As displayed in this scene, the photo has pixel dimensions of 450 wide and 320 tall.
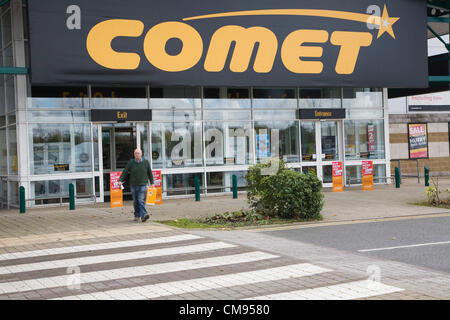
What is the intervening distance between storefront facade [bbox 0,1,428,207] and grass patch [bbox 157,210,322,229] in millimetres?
6452

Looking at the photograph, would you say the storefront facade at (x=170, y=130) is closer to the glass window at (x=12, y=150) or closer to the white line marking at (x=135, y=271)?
the glass window at (x=12, y=150)

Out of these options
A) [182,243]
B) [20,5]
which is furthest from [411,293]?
[20,5]

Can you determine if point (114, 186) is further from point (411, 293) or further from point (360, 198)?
point (411, 293)

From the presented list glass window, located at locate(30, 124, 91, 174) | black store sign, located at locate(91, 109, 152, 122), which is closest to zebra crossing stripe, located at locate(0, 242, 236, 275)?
glass window, located at locate(30, 124, 91, 174)

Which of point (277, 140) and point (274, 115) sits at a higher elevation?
point (274, 115)

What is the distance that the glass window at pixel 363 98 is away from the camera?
77.2ft

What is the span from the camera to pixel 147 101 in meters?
20.3

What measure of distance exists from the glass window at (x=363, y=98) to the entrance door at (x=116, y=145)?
→ 8.86 meters

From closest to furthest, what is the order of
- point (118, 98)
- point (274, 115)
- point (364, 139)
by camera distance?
point (118, 98) < point (274, 115) < point (364, 139)

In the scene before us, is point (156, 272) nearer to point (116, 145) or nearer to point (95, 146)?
point (95, 146)

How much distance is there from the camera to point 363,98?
23.8m

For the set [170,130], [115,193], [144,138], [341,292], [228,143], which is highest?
[170,130]

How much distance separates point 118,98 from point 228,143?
172 inches

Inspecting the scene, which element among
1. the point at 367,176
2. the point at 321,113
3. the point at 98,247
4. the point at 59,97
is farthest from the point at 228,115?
the point at 98,247
